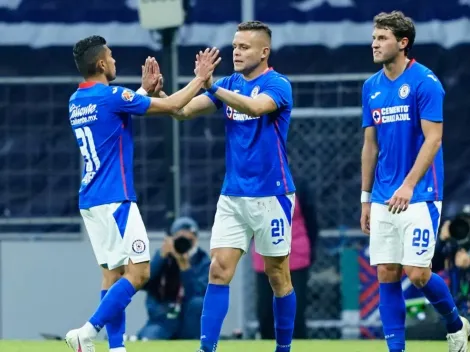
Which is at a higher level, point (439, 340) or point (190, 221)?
point (190, 221)

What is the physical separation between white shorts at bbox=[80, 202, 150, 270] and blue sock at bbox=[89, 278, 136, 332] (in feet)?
0.50

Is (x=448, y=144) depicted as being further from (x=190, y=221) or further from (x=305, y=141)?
(x=190, y=221)

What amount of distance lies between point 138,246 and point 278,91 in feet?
3.80

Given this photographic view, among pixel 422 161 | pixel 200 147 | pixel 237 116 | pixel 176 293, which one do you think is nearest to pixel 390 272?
pixel 422 161

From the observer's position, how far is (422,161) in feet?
28.8

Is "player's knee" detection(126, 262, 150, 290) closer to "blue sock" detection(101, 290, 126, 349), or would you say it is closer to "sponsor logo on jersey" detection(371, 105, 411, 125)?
"blue sock" detection(101, 290, 126, 349)

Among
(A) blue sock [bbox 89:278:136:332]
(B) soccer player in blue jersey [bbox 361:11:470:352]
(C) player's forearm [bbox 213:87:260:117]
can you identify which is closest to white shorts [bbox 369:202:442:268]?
(B) soccer player in blue jersey [bbox 361:11:470:352]

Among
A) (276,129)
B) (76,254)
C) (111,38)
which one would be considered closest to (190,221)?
(76,254)

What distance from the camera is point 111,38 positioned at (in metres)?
13.4

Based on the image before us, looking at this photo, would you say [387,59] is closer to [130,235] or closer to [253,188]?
[253,188]

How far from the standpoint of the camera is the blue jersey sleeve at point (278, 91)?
9047 millimetres

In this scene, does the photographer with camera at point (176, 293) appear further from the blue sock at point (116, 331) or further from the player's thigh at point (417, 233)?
the player's thigh at point (417, 233)

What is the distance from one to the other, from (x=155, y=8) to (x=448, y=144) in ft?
8.48

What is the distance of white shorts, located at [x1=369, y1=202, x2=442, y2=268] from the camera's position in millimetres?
8922
